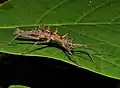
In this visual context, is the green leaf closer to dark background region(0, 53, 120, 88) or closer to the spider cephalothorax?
the spider cephalothorax

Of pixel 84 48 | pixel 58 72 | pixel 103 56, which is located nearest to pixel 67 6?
pixel 84 48

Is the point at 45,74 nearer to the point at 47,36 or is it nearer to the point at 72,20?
the point at 47,36

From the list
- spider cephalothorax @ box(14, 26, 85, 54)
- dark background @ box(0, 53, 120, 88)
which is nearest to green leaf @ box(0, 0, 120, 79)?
spider cephalothorax @ box(14, 26, 85, 54)

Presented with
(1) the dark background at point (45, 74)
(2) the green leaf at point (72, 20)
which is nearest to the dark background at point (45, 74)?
(1) the dark background at point (45, 74)

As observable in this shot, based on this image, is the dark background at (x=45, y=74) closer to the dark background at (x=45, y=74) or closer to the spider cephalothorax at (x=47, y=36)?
the dark background at (x=45, y=74)

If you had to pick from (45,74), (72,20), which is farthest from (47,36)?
(45,74)
